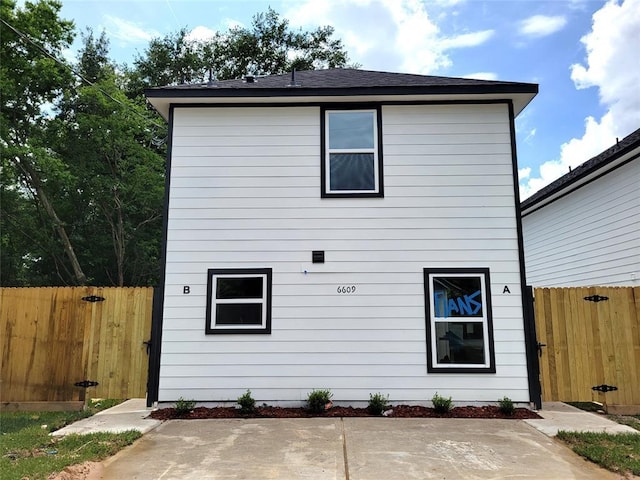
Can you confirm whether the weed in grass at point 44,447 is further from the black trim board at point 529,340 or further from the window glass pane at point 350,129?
the black trim board at point 529,340

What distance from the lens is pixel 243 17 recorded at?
22.8 meters

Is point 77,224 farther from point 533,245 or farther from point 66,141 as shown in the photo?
point 533,245

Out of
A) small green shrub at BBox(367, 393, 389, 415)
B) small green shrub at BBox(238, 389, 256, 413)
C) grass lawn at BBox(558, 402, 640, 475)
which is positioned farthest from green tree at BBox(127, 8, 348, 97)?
grass lawn at BBox(558, 402, 640, 475)

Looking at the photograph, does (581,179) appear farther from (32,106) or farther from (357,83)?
(32,106)

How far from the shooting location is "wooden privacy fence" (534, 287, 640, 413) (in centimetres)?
636

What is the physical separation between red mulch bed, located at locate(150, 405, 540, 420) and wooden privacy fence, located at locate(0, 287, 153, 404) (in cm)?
95

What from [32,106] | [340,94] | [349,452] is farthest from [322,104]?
[32,106]

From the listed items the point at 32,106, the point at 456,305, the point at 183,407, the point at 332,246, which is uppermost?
the point at 32,106

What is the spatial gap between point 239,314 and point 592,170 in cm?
758

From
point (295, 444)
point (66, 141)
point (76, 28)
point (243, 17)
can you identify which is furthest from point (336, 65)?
point (295, 444)

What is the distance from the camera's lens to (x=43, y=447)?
15.0 ft

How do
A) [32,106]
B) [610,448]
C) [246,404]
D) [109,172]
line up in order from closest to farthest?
[610,448] < [246,404] < [32,106] < [109,172]

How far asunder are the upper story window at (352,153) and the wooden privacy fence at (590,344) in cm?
308

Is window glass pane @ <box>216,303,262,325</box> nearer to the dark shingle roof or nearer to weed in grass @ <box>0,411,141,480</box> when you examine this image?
weed in grass @ <box>0,411,141,480</box>
